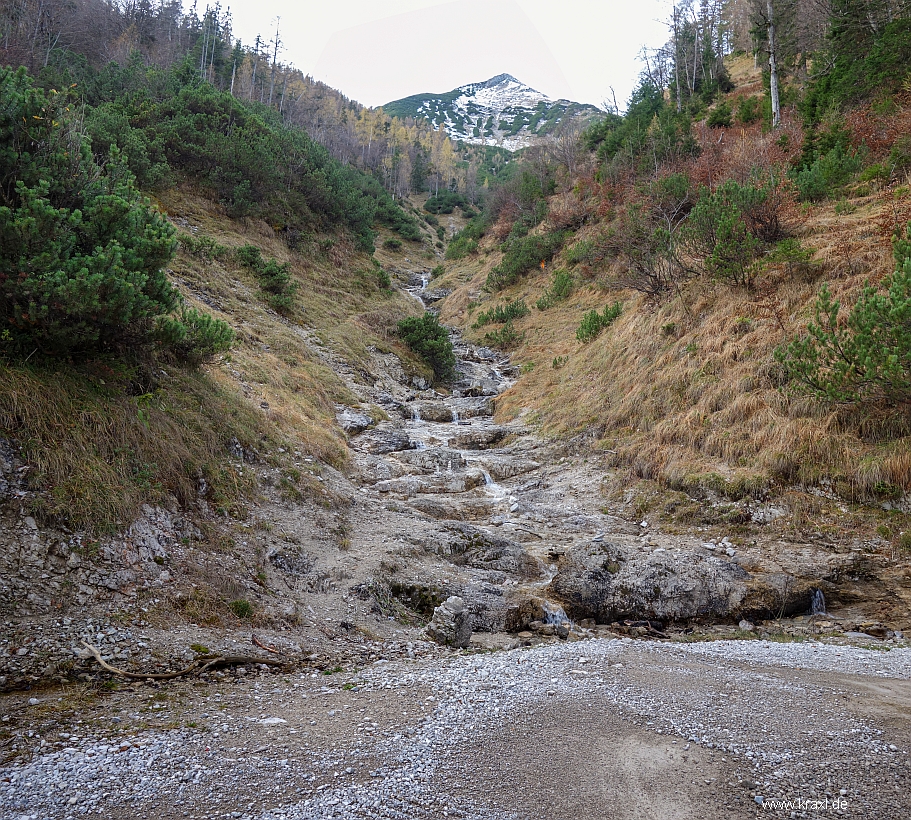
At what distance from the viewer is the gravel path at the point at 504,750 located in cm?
305

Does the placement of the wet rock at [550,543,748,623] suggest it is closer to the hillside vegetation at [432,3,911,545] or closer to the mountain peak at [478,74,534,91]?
the hillside vegetation at [432,3,911,545]

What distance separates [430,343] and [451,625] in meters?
16.0

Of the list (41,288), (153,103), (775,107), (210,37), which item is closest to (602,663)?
(41,288)

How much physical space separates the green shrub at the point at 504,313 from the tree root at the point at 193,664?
2249cm

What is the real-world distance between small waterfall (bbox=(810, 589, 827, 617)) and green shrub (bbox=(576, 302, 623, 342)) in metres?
11.7

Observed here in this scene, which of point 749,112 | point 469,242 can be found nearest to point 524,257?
point 749,112

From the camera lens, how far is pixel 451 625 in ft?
21.5

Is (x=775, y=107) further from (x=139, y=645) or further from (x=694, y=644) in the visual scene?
(x=139, y=645)

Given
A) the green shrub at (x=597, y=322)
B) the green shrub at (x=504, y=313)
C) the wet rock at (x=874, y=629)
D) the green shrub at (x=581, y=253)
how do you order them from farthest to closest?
the green shrub at (x=504, y=313) → the green shrub at (x=581, y=253) → the green shrub at (x=597, y=322) → the wet rock at (x=874, y=629)

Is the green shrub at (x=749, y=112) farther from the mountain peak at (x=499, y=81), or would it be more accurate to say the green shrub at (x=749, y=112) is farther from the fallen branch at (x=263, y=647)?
the mountain peak at (x=499, y=81)

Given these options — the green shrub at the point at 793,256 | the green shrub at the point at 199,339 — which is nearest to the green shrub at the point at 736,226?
the green shrub at the point at 793,256

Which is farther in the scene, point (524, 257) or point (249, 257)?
point (524, 257)

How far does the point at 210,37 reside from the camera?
2082 inches

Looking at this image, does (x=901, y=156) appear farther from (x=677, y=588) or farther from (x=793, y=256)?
(x=677, y=588)
